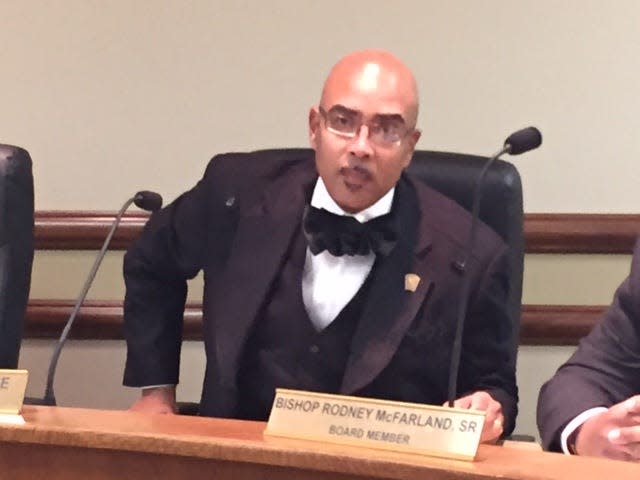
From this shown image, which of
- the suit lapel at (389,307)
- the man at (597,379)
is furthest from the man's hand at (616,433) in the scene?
the suit lapel at (389,307)

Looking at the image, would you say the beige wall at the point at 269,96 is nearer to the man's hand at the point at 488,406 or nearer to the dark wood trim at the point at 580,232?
the dark wood trim at the point at 580,232

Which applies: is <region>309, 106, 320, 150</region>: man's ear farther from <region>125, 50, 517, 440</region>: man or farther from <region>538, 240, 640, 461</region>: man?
<region>538, 240, 640, 461</region>: man

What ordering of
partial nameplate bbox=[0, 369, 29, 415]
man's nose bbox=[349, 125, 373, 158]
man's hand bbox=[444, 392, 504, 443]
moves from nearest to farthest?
partial nameplate bbox=[0, 369, 29, 415] → man's hand bbox=[444, 392, 504, 443] → man's nose bbox=[349, 125, 373, 158]

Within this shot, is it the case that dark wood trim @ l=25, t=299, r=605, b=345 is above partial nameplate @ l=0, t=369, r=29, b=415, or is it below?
below

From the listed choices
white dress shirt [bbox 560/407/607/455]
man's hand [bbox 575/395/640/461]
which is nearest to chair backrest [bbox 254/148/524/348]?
white dress shirt [bbox 560/407/607/455]

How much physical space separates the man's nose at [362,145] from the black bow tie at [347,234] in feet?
0.40

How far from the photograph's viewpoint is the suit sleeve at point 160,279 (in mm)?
1965

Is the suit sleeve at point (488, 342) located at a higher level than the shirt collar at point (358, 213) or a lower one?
lower

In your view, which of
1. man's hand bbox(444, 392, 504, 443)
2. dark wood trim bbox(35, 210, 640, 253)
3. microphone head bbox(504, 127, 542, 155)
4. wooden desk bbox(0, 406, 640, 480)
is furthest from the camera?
dark wood trim bbox(35, 210, 640, 253)

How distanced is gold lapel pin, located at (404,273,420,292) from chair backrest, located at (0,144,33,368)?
2.38 ft

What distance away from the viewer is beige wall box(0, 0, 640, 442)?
7.86ft

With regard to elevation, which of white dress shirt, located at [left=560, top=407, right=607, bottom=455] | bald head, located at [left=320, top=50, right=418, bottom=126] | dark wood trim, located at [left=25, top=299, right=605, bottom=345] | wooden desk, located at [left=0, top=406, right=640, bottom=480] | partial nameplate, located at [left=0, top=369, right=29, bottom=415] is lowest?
dark wood trim, located at [left=25, top=299, right=605, bottom=345]

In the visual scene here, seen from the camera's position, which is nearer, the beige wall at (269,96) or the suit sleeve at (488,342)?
the suit sleeve at (488,342)

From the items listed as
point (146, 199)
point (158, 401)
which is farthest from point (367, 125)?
point (158, 401)
